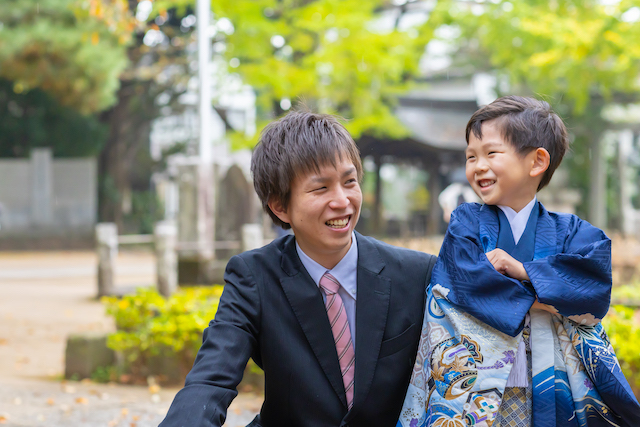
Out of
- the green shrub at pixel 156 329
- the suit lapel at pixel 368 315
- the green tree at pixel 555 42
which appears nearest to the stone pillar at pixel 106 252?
the green shrub at pixel 156 329

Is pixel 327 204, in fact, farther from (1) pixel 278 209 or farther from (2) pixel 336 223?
(1) pixel 278 209

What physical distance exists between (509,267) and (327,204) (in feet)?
1.81

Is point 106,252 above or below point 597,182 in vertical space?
below

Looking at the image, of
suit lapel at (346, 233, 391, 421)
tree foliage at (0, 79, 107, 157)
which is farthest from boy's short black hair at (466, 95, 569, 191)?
tree foliage at (0, 79, 107, 157)

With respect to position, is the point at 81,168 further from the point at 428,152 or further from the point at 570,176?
the point at 570,176

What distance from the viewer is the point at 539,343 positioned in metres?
1.74

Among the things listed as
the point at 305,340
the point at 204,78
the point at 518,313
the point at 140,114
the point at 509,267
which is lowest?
the point at 305,340

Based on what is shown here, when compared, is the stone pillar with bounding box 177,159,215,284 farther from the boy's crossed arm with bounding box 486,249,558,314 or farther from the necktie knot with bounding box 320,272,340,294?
the boy's crossed arm with bounding box 486,249,558,314

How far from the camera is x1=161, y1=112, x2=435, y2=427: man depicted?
6.10 ft

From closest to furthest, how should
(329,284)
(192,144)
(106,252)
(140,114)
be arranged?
1. (329,284)
2. (106,252)
3. (140,114)
4. (192,144)

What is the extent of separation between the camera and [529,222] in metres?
1.87

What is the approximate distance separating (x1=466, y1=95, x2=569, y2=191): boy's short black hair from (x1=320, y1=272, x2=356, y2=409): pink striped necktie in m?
0.66

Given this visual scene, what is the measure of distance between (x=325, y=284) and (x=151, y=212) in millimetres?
23648

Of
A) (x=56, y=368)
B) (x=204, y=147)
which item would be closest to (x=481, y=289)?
(x=56, y=368)
